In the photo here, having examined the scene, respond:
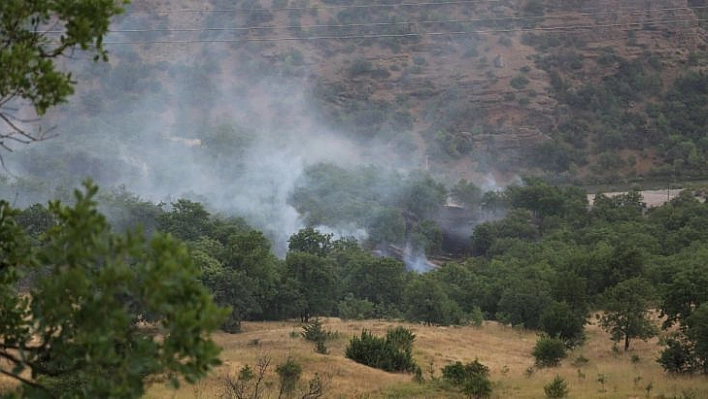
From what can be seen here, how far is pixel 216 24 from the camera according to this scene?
106 metres

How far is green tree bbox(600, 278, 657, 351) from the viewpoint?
26938mm

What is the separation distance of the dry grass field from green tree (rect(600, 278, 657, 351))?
0.53m

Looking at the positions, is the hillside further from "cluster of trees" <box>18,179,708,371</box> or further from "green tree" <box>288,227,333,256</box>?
"cluster of trees" <box>18,179,708,371</box>

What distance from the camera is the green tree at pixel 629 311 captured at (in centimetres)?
2694

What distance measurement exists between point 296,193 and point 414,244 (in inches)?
492

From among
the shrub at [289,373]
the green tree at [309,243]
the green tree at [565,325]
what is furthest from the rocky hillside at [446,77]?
the shrub at [289,373]

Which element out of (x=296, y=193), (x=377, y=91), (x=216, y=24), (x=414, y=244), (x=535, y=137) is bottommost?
(x=414, y=244)

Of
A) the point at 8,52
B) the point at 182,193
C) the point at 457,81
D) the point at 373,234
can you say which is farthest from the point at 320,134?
the point at 8,52

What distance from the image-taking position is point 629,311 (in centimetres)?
2728

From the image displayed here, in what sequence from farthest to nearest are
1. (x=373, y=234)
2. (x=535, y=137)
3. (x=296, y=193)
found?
(x=535, y=137), (x=296, y=193), (x=373, y=234)

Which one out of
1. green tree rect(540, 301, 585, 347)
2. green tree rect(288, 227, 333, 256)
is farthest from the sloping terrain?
green tree rect(540, 301, 585, 347)

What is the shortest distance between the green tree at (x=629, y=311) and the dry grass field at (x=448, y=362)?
0.53 metres

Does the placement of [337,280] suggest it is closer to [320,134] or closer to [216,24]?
[320,134]

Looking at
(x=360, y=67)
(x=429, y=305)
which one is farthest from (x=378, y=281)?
(x=360, y=67)
